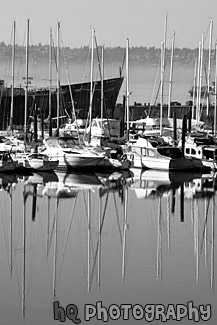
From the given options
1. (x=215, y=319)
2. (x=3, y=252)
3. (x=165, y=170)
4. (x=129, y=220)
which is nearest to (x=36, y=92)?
(x=165, y=170)

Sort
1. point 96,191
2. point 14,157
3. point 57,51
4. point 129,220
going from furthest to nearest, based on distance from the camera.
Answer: point 57,51 < point 14,157 < point 96,191 < point 129,220

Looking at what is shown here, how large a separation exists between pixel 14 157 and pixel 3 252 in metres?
27.8

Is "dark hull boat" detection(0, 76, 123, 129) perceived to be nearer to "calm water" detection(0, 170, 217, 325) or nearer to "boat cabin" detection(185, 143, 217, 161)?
"boat cabin" detection(185, 143, 217, 161)

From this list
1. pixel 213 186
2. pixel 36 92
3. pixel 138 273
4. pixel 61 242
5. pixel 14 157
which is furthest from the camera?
pixel 36 92

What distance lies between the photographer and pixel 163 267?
80.0 feet

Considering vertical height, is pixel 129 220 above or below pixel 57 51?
below

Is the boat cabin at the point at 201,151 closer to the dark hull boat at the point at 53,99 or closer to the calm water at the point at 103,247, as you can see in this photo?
the calm water at the point at 103,247

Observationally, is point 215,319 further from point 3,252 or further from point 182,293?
point 3,252

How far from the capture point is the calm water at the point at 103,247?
2095cm

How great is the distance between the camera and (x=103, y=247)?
1088 inches

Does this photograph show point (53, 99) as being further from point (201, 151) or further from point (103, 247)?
point (103, 247)

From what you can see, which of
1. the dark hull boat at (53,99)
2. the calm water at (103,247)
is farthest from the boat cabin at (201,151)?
the dark hull boat at (53,99)

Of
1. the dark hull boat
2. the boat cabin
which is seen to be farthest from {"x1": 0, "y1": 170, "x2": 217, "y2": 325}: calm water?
the dark hull boat

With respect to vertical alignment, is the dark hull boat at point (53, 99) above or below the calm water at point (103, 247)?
above
